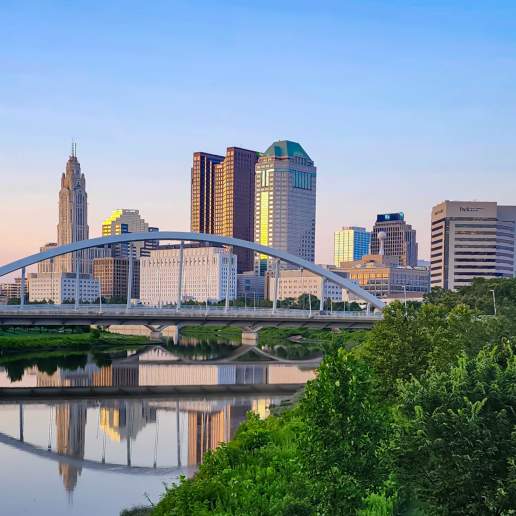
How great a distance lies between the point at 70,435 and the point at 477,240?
14092 cm

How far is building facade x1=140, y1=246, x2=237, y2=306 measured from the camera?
584ft

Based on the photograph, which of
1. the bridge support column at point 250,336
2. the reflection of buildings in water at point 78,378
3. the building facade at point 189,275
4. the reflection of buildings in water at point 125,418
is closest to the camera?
the reflection of buildings in water at point 125,418

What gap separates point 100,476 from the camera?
89.9 ft

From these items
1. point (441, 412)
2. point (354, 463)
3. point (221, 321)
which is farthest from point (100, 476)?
point (221, 321)

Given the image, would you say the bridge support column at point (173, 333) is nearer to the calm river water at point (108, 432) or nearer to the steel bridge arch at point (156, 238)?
the steel bridge arch at point (156, 238)

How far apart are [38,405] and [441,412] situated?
1353 inches

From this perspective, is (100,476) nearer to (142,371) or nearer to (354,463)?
(354,463)

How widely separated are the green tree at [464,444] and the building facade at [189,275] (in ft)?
510

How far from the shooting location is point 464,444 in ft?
40.5

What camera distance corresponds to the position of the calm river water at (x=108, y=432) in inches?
A: 987

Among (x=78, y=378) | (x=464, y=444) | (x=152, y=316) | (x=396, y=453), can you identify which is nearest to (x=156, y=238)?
(x=152, y=316)

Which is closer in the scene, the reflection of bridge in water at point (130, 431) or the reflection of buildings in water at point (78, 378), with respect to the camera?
the reflection of bridge in water at point (130, 431)

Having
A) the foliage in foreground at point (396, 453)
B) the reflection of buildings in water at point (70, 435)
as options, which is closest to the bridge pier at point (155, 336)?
the reflection of buildings in water at point (70, 435)

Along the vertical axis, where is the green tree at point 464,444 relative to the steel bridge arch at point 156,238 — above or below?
below
